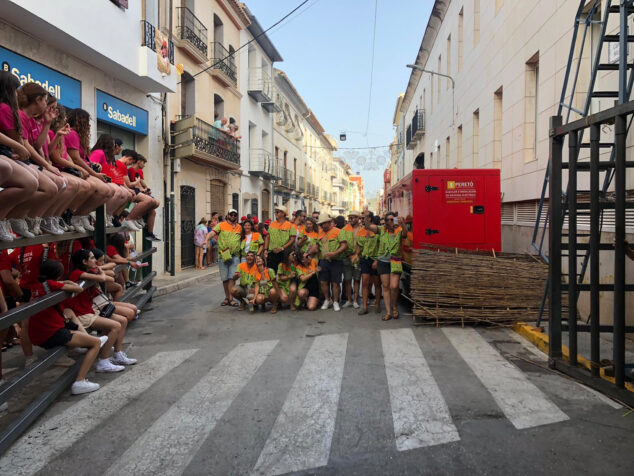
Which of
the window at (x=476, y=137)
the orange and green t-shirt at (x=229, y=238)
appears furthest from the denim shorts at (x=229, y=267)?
the window at (x=476, y=137)

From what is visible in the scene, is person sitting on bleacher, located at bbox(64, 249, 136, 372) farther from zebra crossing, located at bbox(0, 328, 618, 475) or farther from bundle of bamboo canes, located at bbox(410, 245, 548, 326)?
bundle of bamboo canes, located at bbox(410, 245, 548, 326)

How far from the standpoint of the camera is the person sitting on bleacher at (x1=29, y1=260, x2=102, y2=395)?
4359mm

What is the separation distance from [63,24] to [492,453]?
9872mm

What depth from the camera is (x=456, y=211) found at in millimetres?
8602

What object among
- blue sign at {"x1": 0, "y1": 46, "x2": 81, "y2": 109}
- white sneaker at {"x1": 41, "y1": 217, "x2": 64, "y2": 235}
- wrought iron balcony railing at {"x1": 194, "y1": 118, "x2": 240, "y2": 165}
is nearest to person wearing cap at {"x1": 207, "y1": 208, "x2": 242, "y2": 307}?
blue sign at {"x1": 0, "y1": 46, "x2": 81, "y2": 109}

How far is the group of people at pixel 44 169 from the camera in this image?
144 inches

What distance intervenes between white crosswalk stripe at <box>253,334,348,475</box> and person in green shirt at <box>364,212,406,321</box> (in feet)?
8.62

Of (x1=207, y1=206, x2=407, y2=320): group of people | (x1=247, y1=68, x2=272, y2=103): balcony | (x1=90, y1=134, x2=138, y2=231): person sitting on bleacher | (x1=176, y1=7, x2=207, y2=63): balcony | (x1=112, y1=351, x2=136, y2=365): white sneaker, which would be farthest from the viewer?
(x1=247, y1=68, x2=272, y2=103): balcony

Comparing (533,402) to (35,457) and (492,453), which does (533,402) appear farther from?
(35,457)

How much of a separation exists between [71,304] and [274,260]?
5.05m

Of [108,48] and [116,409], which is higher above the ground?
[108,48]

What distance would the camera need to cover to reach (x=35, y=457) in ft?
10.8

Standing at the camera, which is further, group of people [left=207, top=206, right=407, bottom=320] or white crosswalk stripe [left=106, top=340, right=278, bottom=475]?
group of people [left=207, top=206, right=407, bottom=320]

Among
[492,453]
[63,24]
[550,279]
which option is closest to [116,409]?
[492,453]
